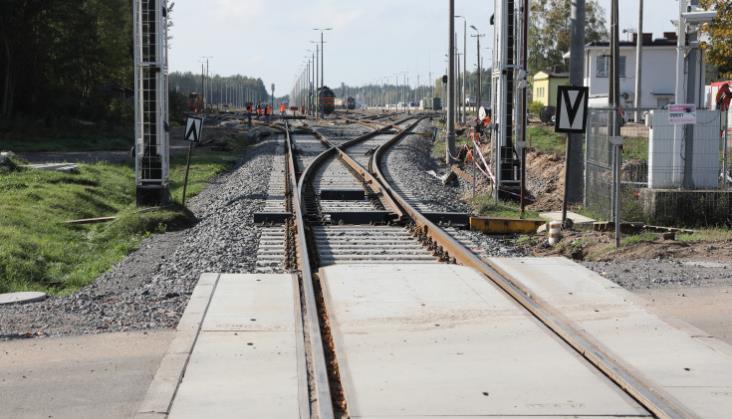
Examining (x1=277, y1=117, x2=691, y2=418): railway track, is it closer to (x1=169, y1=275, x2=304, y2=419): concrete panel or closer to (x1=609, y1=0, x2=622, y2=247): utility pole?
(x1=169, y1=275, x2=304, y2=419): concrete panel

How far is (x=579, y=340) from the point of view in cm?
891

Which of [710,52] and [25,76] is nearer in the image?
[710,52]

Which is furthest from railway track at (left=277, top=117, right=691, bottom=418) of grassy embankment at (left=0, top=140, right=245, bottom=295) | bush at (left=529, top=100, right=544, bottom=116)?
bush at (left=529, top=100, right=544, bottom=116)

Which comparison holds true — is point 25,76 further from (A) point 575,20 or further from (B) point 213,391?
(B) point 213,391

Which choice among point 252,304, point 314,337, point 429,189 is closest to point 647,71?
point 429,189

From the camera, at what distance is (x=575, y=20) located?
2138 centimetres

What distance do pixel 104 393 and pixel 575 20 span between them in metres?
15.9

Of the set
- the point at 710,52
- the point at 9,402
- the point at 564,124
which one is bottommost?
the point at 9,402

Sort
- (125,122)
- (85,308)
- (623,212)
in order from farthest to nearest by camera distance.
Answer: (125,122) → (623,212) → (85,308)

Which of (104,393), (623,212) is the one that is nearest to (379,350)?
(104,393)

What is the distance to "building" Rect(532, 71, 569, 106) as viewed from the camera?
8454 centimetres

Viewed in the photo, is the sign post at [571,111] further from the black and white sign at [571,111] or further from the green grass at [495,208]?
the green grass at [495,208]

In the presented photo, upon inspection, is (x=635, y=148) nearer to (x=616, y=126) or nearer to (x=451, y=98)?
(x=451, y=98)

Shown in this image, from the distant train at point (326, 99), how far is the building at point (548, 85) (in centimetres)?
2425
